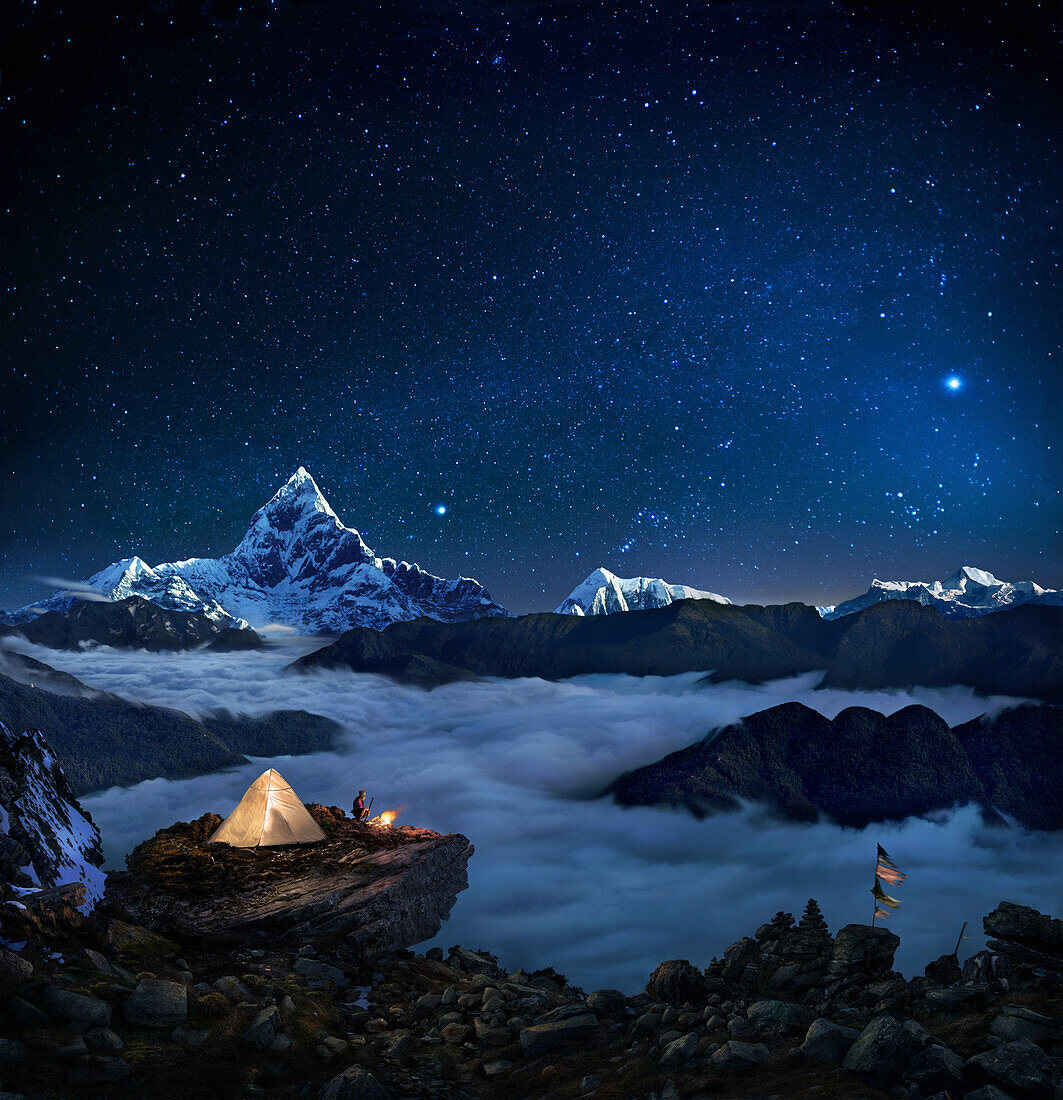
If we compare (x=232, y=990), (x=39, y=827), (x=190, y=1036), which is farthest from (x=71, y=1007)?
(x=39, y=827)

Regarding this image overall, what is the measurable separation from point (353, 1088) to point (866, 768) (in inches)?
3302

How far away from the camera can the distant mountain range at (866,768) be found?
72812mm

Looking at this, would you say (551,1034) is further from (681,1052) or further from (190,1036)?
(190,1036)

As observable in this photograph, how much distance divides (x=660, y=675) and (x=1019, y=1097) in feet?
450

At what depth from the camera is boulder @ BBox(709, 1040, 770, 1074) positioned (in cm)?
903

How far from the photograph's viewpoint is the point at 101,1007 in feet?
29.2

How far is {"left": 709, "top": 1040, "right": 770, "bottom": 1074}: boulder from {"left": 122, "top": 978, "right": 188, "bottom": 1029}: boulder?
28.2 feet

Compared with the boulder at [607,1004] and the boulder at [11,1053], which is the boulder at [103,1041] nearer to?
the boulder at [11,1053]

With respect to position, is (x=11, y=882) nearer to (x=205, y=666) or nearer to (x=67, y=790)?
(x=67, y=790)

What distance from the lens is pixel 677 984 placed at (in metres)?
13.6

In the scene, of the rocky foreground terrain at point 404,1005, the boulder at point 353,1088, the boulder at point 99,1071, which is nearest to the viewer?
the boulder at point 99,1071

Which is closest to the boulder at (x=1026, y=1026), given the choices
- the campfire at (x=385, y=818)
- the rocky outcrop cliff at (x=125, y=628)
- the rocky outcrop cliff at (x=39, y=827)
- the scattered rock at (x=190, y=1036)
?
the scattered rock at (x=190, y=1036)

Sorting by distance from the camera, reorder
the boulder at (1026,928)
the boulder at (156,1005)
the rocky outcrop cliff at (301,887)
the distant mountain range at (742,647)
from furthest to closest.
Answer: the distant mountain range at (742,647), the rocky outcrop cliff at (301,887), the boulder at (1026,928), the boulder at (156,1005)

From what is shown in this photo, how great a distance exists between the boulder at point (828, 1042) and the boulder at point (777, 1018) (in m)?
1.40
